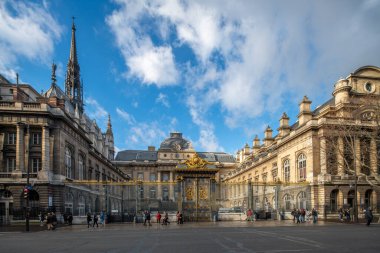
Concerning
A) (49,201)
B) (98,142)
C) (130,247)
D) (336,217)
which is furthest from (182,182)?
A: (98,142)

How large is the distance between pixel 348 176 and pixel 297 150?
27.5ft

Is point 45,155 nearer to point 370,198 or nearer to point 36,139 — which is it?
point 36,139

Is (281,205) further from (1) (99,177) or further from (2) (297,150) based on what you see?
(1) (99,177)

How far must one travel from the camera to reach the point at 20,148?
40219mm

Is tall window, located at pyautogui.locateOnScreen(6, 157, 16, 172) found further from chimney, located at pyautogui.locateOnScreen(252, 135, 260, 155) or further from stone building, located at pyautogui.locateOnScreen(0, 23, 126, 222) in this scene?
chimney, located at pyautogui.locateOnScreen(252, 135, 260, 155)

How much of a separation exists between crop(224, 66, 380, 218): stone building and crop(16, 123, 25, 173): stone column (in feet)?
75.2

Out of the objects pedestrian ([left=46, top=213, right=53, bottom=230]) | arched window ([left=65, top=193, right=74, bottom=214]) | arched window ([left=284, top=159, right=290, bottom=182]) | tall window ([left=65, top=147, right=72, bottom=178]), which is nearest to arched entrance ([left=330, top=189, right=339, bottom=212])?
arched window ([left=284, top=159, right=290, bottom=182])

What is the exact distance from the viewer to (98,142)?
80.9 metres

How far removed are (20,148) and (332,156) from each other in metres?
36.3

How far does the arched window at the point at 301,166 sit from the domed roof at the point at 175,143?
55.6 meters

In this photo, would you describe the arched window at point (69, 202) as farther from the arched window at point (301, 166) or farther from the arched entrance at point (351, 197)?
the arched entrance at point (351, 197)

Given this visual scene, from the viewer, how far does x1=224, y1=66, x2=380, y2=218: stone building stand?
42.3 metres

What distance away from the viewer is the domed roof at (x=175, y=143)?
105 metres

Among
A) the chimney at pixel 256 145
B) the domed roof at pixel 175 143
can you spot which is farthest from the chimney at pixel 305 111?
the domed roof at pixel 175 143
